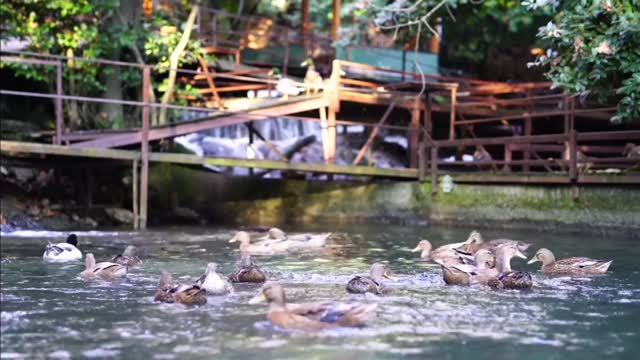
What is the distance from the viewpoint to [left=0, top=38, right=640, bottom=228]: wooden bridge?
1905 cm

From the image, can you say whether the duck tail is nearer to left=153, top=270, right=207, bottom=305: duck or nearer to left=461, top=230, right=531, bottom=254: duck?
left=461, top=230, right=531, bottom=254: duck

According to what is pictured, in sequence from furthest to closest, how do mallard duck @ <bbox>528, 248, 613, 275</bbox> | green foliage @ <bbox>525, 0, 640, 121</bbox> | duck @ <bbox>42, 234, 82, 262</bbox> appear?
1. green foliage @ <bbox>525, 0, 640, 121</bbox>
2. duck @ <bbox>42, 234, 82, 262</bbox>
3. mallard duck @ <bbox>528, 248, 613, 275</bbox>

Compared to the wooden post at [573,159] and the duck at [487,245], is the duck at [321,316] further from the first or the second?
the wooden post at [573,159]

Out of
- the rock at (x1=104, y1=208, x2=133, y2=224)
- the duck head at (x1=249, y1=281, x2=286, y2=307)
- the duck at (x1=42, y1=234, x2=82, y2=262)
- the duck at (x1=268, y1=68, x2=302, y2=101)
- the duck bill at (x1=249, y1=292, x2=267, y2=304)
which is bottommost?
the rock at (x1=104, y1=208, x2=133, y2=224)

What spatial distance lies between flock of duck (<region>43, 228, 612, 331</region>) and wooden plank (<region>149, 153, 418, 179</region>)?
5094 mm

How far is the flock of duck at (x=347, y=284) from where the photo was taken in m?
7.96

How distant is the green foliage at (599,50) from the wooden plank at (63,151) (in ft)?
31.9

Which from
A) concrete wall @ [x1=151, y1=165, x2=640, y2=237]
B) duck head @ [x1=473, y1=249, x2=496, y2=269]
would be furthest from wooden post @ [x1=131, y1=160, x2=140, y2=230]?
duck head @ [x1=473, y1=249, x2=496, y2=269]

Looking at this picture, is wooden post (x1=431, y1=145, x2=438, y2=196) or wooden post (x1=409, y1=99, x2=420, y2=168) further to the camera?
wooden post (x1=409, y1=99, x2=420, y2=168)

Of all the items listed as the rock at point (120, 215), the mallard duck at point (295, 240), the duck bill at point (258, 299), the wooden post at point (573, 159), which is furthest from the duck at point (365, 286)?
the rock at point (120, 215)

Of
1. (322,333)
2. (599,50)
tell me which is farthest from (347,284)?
(599,50)

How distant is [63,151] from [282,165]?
5450mm

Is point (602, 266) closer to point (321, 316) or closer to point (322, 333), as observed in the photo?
point (321, 316)

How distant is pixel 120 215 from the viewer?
22.3m
